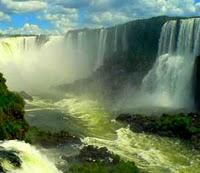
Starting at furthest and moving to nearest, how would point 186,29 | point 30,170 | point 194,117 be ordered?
point 186,29 → point 194,117 → point 30,170

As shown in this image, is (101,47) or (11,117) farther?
(101,47)

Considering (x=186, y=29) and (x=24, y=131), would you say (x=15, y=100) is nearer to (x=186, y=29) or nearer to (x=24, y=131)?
(x=24, y=131)

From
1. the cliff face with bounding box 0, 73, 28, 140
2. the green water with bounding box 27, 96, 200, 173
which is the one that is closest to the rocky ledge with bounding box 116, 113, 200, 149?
the green water with bounding box 27, 96, 200, 173

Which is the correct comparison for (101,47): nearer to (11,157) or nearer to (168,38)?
(168,38)

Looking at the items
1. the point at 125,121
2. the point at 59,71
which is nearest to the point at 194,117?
the point at 125,121

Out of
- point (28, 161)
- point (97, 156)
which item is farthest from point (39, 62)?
point (28, 161)
